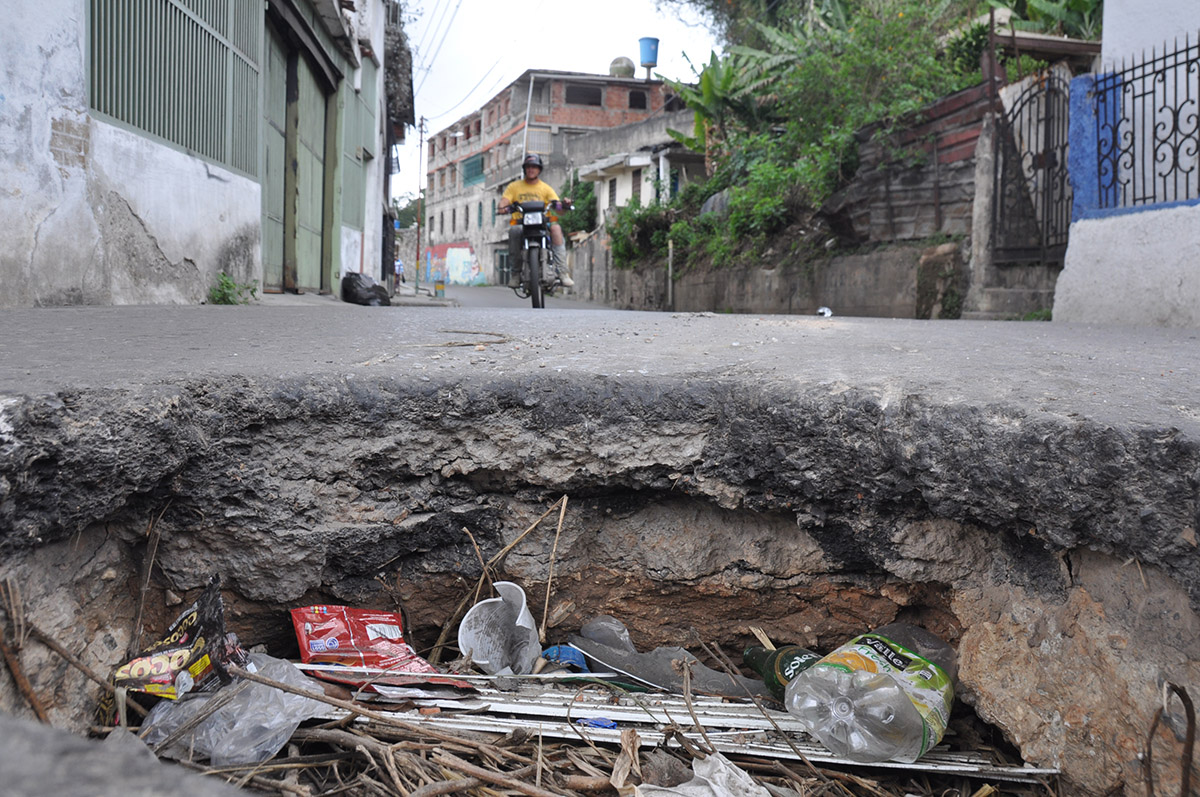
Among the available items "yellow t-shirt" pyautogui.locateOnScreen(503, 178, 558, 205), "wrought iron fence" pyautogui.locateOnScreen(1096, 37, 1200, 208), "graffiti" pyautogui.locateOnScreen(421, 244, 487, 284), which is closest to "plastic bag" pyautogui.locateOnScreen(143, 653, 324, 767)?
"wrought iron fence" pyautogui.locateOnScreen(1096, 37, 1200, 208)

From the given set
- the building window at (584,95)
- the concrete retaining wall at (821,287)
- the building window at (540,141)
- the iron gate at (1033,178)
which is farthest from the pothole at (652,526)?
the building window at (584,95)

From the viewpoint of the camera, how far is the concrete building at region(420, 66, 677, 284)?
34000 millimetres

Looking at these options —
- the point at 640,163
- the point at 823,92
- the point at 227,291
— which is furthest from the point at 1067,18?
the point at 640,163

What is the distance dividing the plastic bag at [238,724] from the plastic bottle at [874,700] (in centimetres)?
92

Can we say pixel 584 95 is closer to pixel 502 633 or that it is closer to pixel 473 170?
pixel 473 170

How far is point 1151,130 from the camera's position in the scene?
18.6 ft

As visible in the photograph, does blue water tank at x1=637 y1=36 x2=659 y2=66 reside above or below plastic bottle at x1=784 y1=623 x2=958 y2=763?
above

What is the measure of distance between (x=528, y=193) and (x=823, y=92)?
4.76 metres

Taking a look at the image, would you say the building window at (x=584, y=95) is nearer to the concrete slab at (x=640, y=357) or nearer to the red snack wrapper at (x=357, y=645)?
the concrete slab at (x=640, y=357)

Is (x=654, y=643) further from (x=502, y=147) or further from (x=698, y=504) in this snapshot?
(x=502, y=147)

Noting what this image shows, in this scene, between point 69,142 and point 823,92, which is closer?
point 69,142

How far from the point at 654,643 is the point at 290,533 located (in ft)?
2.82

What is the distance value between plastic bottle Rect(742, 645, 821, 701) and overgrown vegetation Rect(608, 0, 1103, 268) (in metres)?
7.87

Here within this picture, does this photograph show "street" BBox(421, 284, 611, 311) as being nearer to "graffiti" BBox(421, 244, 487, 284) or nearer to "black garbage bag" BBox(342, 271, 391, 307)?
"black garbage bag" BBox(342, 271, 391, 307)
